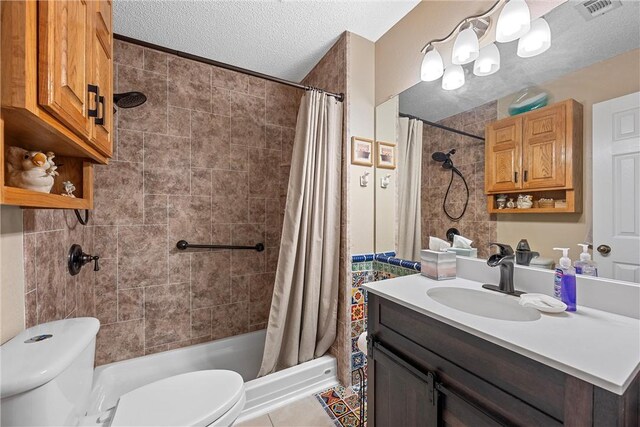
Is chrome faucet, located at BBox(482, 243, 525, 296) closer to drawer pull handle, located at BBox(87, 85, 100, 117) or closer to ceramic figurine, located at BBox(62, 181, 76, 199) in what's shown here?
drawer pull handle, located at BBox(87, 85, 100, 117)

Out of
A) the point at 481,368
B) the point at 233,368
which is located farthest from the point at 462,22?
the point at 233,368

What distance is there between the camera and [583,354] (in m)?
0.57

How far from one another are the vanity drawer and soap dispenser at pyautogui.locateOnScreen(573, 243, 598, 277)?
1.80 ft

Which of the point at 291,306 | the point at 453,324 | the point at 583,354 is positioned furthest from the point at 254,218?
the point at 583,354

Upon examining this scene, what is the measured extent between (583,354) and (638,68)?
89 cm

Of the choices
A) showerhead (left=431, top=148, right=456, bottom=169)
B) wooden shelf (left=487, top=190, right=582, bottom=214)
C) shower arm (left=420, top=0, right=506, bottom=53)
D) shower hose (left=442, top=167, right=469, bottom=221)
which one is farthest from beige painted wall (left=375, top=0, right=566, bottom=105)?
wooden shelf (left=487, top=190, right=582, bottom=214)

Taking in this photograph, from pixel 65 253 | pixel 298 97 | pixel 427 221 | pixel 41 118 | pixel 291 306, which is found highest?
pixel 298 97

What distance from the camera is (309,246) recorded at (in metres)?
1.74

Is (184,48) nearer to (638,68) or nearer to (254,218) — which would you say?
(254,218)

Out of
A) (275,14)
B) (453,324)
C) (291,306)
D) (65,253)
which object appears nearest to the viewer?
(453,324)

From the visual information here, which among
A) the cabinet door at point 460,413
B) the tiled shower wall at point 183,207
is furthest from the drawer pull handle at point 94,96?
the cabinet door at point 460,413

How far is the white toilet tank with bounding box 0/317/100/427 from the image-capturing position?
0.65 metres

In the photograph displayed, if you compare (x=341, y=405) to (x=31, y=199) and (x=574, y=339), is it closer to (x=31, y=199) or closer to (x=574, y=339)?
(x=574, y=339)

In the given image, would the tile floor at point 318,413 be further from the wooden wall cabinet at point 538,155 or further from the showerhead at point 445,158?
the showerhead at point 445,158
